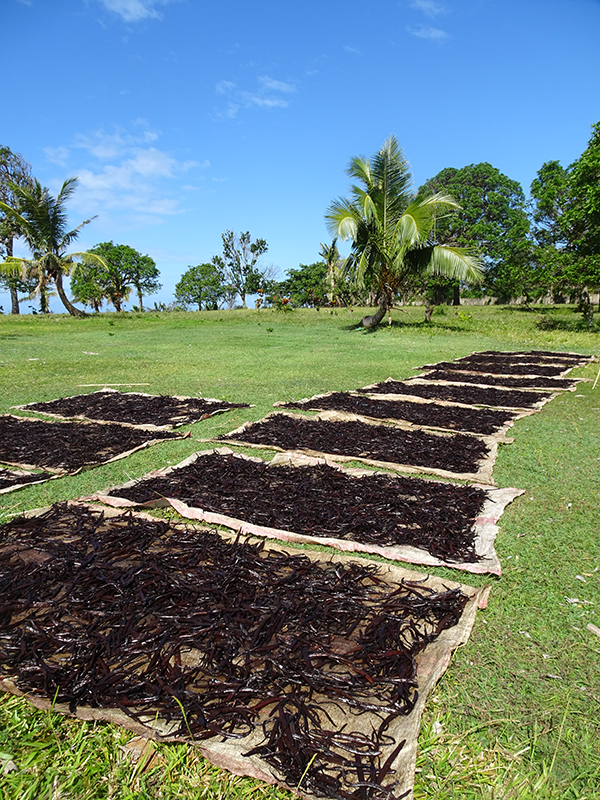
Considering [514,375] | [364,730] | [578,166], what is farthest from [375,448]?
[578,166]

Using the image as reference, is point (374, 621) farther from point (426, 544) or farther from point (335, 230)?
point (335, 230)

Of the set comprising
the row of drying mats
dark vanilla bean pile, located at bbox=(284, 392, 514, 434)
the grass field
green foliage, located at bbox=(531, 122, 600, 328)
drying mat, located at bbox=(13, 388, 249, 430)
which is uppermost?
green foliage, located at bbox=(531, 122, 600, 328)

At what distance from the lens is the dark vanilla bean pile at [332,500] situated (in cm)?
274

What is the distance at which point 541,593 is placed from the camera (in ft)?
7.39

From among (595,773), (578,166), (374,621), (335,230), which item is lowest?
(595,773)

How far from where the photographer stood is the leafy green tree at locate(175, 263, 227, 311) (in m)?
47.8

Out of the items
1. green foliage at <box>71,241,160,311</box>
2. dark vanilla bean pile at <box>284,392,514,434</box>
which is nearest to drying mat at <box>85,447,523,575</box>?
dark vanilla bean pile at <box>284,392,514,434</box>

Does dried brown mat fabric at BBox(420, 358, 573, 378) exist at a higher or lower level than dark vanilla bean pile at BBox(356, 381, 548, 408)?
higher

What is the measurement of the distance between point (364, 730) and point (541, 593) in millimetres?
1166

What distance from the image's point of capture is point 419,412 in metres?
5.73

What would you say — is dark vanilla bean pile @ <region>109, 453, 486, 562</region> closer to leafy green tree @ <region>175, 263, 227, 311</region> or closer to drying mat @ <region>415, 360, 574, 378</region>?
drying mat @ <region>415, 360, 574, 378</region>

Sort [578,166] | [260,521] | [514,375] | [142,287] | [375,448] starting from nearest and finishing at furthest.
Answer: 1. [260,521]
2. [375,448]
3. [514,375]
4. [578,166]
5. [142,287]

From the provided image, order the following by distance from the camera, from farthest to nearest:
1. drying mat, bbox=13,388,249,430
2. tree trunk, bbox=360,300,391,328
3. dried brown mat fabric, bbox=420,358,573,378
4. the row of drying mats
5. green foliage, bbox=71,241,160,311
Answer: green foliage, bbox=71,241,160,311 < tree trunk, bbox=360,300,391,328 < dried brown mat fabric, bbox=420,358,573,378 < drying mat, bbox=13,388,249,430 < the row of drying mats

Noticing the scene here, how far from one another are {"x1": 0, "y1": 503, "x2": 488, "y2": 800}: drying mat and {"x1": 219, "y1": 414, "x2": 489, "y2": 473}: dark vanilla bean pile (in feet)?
5.71
